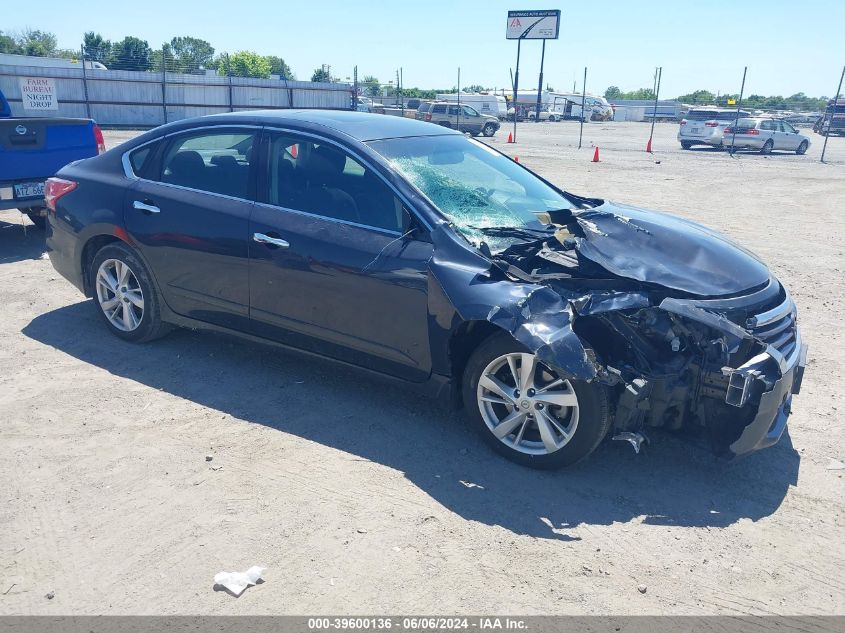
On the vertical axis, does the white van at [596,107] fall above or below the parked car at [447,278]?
above

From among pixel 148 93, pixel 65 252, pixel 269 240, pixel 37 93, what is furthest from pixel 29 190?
pixel 148 93

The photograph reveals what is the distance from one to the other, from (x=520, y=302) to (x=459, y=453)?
3.26ft

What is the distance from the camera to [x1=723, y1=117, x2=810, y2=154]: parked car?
27.8 metres

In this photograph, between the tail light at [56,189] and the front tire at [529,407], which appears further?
the tail light at [56,189]

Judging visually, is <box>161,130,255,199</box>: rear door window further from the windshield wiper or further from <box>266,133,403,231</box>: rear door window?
the windshield wiper

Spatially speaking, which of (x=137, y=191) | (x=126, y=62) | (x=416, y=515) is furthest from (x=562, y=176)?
(x=126, y=62)

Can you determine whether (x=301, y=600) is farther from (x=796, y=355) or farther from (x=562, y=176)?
(x=562, y=176)

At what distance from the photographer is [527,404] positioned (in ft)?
12.5

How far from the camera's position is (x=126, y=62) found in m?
30.8

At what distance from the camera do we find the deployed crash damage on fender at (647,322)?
3549 millimetres

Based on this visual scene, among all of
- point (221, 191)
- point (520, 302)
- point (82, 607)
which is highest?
point (221, 191)

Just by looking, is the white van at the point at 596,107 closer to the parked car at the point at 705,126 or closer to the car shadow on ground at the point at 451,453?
the parked car at the point at 705,126

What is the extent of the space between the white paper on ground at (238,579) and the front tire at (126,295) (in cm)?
275

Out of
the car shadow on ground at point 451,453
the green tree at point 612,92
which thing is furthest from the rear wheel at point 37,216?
the green tree at point 612,92
